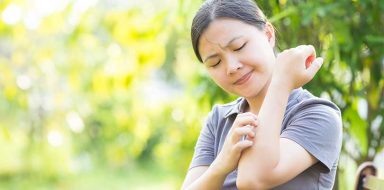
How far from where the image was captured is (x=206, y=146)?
157cm

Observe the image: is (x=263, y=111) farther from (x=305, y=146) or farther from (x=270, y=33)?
(x=270, y=33)

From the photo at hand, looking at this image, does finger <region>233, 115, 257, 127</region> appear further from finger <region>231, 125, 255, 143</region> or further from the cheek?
the cheek

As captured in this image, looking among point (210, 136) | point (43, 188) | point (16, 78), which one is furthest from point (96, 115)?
point (210, 136)

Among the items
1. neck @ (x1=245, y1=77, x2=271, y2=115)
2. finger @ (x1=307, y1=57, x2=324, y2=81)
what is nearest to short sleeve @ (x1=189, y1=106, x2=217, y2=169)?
neck @ (x1=245, y1=77, x2=271, y2=115)

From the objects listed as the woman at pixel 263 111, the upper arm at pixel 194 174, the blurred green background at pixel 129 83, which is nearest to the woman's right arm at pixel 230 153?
the woman at pixel 263 111

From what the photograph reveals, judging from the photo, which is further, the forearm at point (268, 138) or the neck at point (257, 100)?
the neck at point (257, 100)

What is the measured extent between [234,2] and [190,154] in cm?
250

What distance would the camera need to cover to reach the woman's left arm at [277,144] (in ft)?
4.11

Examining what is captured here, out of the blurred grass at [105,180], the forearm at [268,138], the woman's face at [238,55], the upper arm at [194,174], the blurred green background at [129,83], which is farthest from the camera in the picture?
the blurred grass at [105,180]

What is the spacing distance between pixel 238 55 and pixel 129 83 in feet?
6.07

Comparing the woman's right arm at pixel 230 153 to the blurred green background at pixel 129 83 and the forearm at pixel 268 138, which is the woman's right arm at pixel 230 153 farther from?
the blurred green background at pixel 129 83

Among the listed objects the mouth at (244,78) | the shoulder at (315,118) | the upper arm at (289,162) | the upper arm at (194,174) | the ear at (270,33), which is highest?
the ear at (270,33)

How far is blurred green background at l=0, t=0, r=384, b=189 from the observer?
2174 millimetres

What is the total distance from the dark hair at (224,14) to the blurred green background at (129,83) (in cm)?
41
